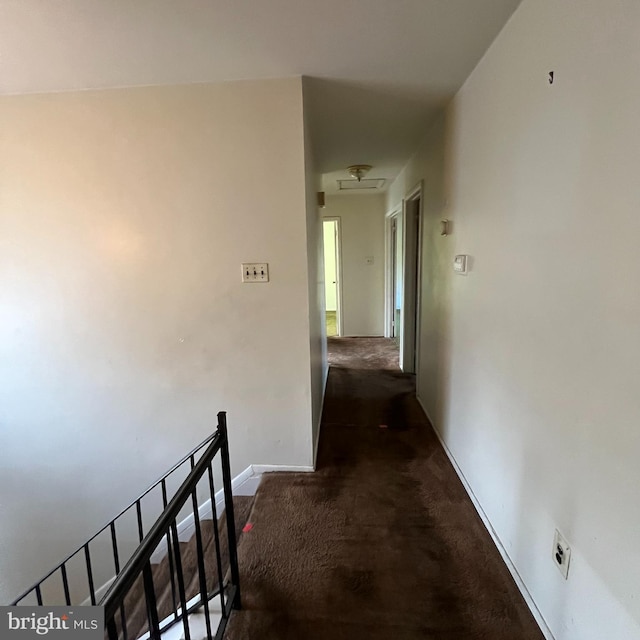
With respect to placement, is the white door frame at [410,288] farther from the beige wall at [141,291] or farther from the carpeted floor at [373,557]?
the beige wall at [141,291]

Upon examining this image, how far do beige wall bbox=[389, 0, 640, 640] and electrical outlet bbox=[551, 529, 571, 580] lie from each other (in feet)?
0.09

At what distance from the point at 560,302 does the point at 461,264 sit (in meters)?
0.98

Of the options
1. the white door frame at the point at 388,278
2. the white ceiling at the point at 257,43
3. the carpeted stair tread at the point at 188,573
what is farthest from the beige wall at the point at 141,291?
the white door frame at the point at 388,278

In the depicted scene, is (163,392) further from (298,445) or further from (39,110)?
(39,110)

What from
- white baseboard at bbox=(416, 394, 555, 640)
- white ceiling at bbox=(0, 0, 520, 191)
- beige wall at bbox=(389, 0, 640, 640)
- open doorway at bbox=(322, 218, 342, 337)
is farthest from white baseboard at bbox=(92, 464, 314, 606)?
open doorway at bbox=(322, 218, 342, 337)

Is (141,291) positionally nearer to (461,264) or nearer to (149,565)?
(149,565)

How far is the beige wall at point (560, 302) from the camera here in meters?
0.93

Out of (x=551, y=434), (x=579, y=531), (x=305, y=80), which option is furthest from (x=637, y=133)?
(x=305, y=80)

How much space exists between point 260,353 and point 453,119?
1.89 metres

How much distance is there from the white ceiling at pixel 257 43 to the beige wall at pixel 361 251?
3.54 m

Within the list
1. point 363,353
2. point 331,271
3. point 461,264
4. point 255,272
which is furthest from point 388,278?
point 255,272

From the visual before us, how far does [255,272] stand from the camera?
216 cm

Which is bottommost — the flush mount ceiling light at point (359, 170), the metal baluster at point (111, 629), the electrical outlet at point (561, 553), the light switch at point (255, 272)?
the electrical outlet at point (561, 553)

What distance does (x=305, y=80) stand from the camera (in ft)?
6.60
